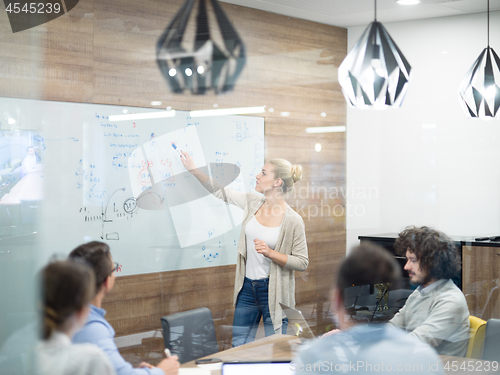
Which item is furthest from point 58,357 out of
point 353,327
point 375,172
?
point 375,172

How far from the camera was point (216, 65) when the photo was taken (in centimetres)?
348

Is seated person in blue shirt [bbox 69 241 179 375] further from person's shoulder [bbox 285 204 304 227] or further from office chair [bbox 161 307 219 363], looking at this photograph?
person's shoulder [bbox 285 204 304 227]

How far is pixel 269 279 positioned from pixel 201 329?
752mm

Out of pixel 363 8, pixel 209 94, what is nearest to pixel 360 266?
pixel 209 94

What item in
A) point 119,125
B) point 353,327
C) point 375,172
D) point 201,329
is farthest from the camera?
point 375,172

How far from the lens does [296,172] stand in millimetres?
3807

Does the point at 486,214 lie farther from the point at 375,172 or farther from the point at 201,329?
the point at 201,329

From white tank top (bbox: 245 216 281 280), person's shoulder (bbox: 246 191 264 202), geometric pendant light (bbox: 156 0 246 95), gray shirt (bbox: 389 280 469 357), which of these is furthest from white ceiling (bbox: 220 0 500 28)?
gray shirt (bbox: 389 280 469 357)

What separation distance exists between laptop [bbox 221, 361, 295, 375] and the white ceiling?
2533 mm

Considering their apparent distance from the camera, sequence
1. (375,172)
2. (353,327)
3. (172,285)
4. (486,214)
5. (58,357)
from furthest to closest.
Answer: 1. (375,172)
2. (486,214)
3. (172,285)
4. (58,357)
5. (353,327)

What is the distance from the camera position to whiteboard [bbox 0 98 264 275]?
2756 millimetres

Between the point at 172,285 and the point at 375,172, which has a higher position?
the point at 375,172

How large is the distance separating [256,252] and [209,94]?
44.4 inches

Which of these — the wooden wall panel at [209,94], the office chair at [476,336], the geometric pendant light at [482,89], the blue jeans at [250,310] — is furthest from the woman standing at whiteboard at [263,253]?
the geometric pendant light at [482,89]
